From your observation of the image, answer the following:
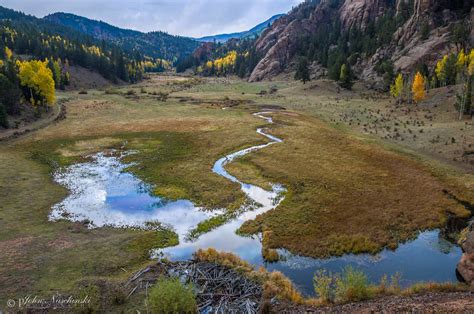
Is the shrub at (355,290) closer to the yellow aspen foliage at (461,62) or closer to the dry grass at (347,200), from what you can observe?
the dry grass at (347,200)

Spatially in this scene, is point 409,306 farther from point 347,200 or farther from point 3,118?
point 3,118

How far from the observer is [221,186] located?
148 ft

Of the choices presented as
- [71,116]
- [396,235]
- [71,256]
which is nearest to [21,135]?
[71,116]

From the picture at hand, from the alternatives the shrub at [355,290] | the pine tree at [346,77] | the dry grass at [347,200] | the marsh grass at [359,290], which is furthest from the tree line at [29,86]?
the pine tree at [346,77]

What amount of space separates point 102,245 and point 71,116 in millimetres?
75680

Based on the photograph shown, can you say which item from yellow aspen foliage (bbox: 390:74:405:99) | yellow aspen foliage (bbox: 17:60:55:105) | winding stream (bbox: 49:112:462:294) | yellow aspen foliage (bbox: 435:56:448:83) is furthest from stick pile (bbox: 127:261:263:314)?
yellow aspen foliage (bbox: 435:56:448:83)

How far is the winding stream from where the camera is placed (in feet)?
89.7

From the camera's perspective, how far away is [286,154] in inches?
2260

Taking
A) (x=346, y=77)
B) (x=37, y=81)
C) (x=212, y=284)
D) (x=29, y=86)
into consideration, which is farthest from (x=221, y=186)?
(x=346, y=77)

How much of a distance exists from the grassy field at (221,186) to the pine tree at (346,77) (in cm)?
5284

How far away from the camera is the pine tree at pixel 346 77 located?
133875 mm

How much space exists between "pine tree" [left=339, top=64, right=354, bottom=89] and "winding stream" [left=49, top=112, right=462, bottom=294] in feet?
310

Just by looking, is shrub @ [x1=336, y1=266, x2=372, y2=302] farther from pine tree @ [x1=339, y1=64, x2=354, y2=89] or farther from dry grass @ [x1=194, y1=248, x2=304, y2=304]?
pine tree @ [x1=339, y1=64, x2=354, y2=89]

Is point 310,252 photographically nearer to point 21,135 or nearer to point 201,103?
point 21,135
